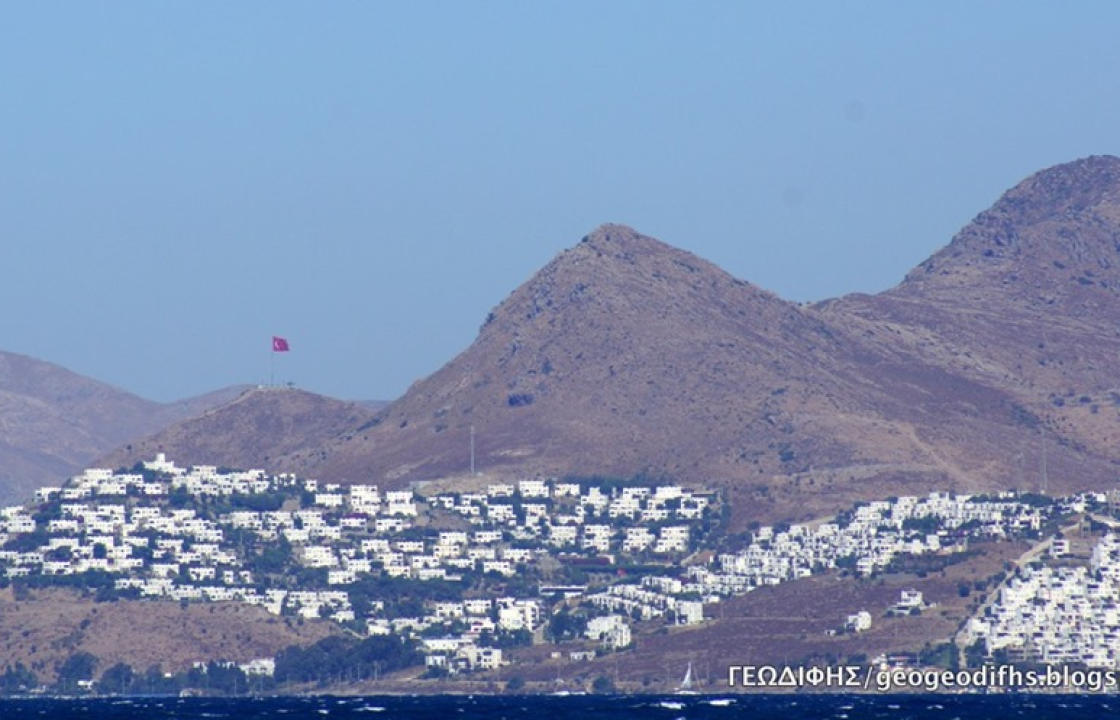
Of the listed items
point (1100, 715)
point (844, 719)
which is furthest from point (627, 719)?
point (1100, 715)

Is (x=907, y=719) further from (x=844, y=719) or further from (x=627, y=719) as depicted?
(x=627, y=719)

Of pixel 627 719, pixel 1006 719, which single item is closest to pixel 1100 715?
pixel 1006 719

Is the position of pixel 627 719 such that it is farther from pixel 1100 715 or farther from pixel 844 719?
pixel 1100 715

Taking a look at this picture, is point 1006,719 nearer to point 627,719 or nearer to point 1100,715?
point 1100,715

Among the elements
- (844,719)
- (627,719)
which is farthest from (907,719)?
(627,719)

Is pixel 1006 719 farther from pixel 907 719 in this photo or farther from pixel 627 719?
pixel 627 719
